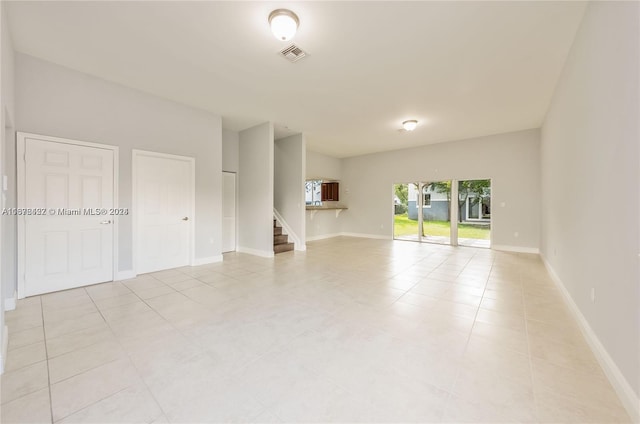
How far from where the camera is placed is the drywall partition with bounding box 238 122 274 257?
18.3 feet

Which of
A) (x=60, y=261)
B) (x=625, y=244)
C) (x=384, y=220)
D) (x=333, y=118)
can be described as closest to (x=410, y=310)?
(x=625, y=244)

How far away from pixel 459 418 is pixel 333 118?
5.10 metres

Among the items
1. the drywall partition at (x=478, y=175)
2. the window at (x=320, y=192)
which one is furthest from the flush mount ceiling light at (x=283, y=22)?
the drywall partition at (x=478, y=175)

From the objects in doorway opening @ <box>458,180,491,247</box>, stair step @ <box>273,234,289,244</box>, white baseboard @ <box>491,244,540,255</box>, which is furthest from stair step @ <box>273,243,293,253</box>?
white baseboard @ <box>491,244,540,255</box>

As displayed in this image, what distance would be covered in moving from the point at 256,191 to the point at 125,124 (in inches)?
104

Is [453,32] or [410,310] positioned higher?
[453,32]

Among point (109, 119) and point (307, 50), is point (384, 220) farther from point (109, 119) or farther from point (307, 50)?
point (109, 119)

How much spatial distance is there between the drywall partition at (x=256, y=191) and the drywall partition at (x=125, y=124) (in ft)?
3.04

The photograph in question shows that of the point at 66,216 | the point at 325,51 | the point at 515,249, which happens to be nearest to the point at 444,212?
the point at 515,249

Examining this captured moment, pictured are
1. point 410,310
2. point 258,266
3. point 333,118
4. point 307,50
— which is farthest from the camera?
point 333,118

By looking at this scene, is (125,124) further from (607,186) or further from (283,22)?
(607,186)

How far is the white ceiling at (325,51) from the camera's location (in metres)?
2.39

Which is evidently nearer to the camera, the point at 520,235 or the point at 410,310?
the point at 410,310

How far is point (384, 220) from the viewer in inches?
340
